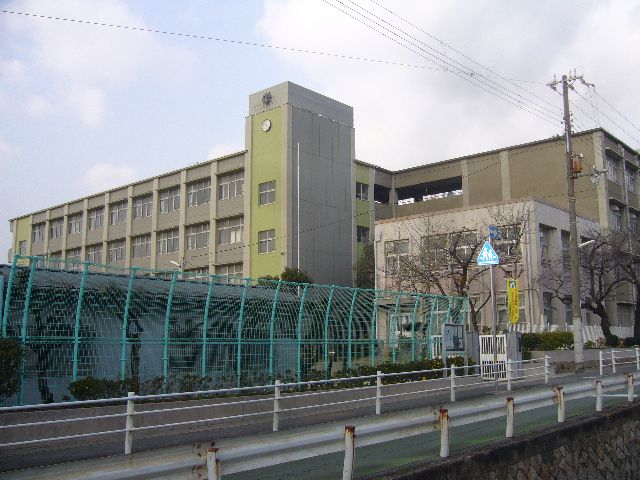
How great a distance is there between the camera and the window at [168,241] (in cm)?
6053

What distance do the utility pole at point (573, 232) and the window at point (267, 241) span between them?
26.5 meters

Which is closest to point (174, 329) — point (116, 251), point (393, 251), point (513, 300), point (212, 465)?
point (212, 465)

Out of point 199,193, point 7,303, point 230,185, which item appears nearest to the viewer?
point 7,303

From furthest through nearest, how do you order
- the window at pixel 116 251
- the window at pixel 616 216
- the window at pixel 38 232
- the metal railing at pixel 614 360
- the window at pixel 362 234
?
the window at pixel 38 232 → the window at pixel 116 251 → the window at pixel 362 234 → the window at pixel 616 216 → the metal railing at pixel 614 360

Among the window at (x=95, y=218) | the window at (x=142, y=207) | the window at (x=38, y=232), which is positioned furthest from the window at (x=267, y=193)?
the window at (x=38, y=232)

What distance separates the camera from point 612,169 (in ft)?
178

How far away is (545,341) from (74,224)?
54355 mm

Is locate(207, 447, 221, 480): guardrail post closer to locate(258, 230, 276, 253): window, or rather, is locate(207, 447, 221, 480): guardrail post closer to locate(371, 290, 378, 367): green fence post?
locate(371, 290, 378, 367): green fence post

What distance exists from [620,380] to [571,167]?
16310 millimetres

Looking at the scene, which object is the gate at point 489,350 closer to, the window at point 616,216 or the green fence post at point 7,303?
the green fence post at point 7,303

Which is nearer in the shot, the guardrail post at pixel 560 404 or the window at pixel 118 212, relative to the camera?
the guardrail post at pixel 560 404

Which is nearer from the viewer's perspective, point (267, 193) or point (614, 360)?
point (614, 360)

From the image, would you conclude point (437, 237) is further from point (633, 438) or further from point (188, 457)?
point (188, 457)

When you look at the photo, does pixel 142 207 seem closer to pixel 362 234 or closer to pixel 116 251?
pixel 116 251
